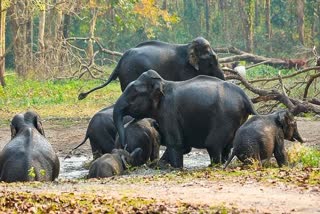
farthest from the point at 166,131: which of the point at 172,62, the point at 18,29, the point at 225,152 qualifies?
the point at 18,29

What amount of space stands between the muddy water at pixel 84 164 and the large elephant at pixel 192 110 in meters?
0.68

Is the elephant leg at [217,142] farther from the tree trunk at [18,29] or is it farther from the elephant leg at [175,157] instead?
the tree trunk at [18,29]

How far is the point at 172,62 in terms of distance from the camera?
17594 mm

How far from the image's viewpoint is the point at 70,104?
2806cm

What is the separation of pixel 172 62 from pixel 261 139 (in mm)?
4065

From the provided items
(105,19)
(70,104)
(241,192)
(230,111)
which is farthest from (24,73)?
(241,192)

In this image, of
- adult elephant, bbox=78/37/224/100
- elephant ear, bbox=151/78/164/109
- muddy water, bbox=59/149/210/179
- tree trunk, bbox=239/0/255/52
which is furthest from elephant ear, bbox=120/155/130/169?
tree trunk, bbox=239/0/255/52

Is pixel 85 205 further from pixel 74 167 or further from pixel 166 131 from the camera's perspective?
pixel 74 167

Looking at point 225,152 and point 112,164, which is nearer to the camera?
→ point 112,164

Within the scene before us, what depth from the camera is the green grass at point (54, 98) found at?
26203 millimetres

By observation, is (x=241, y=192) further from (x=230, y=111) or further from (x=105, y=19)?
(x=105, y=19)

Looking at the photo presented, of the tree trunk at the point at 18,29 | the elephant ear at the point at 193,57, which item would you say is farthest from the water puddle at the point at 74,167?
the tree trunk at the point at 18,29

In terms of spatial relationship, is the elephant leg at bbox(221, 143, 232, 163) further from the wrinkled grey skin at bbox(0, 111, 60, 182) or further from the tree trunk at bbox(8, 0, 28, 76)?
the tree trunk at bbox(8, 0, 28, 76)

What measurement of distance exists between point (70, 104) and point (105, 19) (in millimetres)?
28730
